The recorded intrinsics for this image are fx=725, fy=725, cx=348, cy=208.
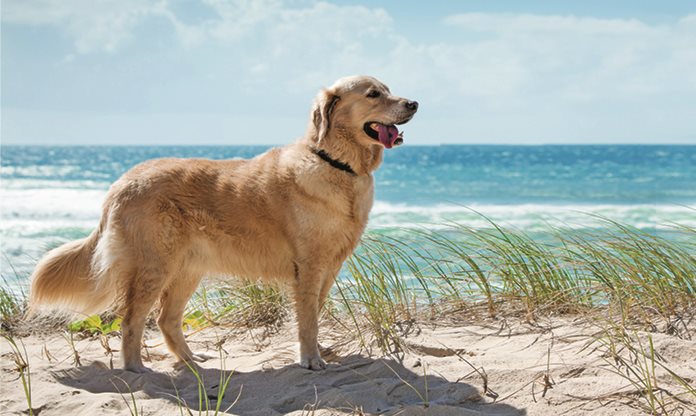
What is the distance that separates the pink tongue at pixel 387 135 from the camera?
435 centimetres

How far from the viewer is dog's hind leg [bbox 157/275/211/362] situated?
4809 mm

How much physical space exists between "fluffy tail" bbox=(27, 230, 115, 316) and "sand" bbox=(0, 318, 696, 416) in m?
0.40

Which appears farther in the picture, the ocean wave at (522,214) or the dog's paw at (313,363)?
the ocean wave at (522,214)

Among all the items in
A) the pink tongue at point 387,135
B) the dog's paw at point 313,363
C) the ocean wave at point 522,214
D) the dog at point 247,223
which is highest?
the pink tongue at point 387,135

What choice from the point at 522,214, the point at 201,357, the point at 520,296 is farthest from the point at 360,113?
the point at 522,214

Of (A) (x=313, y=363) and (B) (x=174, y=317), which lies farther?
(B) (x=174, y=317)

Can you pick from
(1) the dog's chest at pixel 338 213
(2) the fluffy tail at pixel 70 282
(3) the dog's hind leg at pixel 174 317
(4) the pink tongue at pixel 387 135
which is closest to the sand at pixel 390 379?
(3) the dog's hind leg at pixel 174 317

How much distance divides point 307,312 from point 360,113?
1251 millimetres

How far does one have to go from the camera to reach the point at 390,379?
391 cm

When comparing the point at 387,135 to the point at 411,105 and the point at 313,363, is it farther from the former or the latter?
the point at 313,363

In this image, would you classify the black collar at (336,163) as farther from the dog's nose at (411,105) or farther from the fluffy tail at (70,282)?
the fluffy tail at (70,282)

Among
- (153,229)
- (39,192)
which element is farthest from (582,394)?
(39,192)

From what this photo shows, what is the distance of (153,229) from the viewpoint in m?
4.36

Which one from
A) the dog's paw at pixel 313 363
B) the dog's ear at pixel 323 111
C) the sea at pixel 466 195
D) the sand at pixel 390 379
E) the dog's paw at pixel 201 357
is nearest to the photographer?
the sand at pixel 390 379
